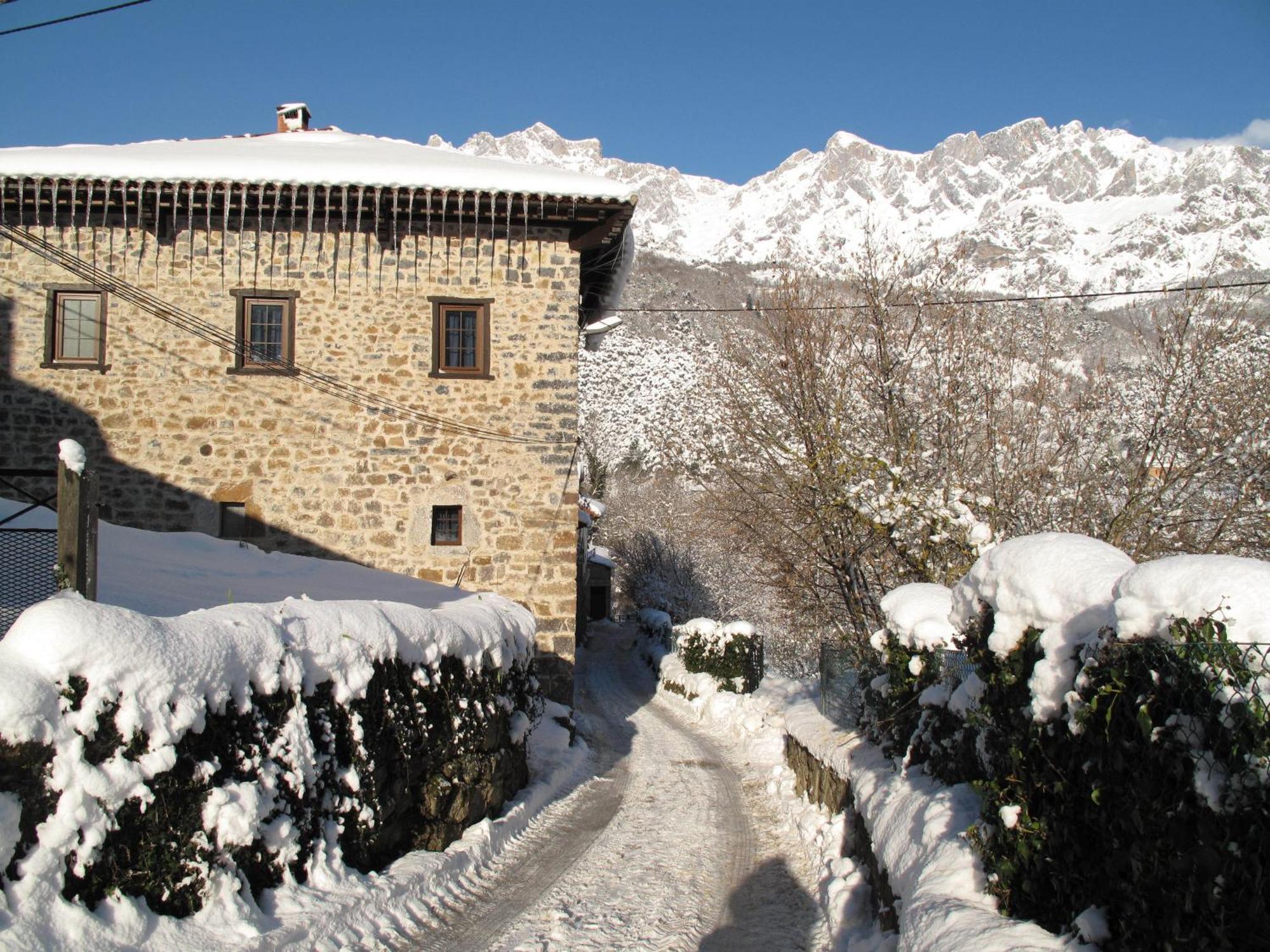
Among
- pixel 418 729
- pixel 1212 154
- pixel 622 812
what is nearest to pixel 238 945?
pixel 418 729

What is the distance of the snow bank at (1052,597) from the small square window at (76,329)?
12.5 metres

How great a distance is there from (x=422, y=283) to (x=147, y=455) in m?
4.38

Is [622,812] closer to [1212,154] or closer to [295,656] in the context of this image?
[295,656]

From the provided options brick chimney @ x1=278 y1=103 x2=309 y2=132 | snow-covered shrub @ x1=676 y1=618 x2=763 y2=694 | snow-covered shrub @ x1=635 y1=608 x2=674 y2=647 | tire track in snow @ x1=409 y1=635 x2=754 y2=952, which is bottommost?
snow-covered shrub @ x1=635 y1=608 x2=674 y2=647

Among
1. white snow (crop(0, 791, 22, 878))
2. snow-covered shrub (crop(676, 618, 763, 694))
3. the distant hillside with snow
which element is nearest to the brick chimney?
the distant hillside with snow

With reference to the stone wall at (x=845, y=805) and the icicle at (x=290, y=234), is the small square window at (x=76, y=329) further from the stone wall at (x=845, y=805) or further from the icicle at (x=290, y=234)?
the stone wall at (x=845, y=805)

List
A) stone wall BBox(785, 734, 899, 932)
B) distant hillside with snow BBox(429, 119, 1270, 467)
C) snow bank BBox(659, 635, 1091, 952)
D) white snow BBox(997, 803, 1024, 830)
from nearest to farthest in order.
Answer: snow bank BBox(659, 635, 1091, 952) → white snow BBox(997, 803, 1024, 830) → stone wall BBox(785, 734, 899, 932) → distant hillside with snow BBox(429, 119, 1270, 467)

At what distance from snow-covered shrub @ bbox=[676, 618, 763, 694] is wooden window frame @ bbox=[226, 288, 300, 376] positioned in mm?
9154

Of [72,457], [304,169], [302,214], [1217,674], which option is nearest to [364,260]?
[302,214]

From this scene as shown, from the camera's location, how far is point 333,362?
1333 cm

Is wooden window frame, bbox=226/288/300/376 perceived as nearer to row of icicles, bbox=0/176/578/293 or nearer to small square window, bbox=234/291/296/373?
small square window, bbox=234/291/296/373

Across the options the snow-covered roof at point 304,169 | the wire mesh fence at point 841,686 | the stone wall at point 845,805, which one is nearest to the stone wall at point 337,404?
the snow-covered roof at point 304,169

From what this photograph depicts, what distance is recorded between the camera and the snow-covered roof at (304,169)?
12.2 m

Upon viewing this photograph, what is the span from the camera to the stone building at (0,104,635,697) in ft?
42.6
